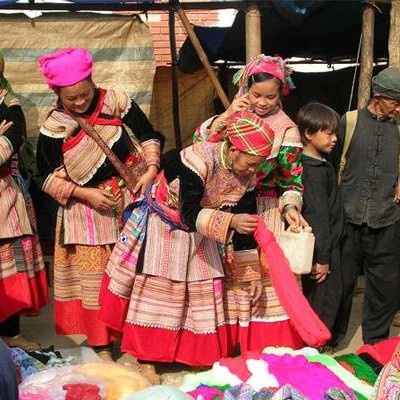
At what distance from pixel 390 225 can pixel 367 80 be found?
1.25 metres

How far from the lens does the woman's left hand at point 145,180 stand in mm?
3672

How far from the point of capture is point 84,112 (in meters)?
3.62

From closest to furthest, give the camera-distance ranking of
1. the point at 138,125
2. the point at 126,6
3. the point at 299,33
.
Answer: the point at 138,125 < the point at 126,6 < the point at 299,33

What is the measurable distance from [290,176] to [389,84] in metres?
0.72

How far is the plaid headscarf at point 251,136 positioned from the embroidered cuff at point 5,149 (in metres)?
1.32

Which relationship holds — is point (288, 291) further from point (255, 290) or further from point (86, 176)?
point (86, 176)

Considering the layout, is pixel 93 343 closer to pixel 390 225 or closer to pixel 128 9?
pixel 390 225

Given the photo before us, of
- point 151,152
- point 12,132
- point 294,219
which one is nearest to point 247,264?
point 294,219

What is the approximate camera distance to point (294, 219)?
3.37 m

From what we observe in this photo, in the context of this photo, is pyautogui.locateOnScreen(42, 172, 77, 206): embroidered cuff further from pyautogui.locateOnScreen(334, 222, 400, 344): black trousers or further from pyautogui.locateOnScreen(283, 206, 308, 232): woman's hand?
pyautogui.locateOnScreen(334, 222, 400, 344): black trousers

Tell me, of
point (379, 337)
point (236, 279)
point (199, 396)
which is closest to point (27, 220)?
point (236, 279)

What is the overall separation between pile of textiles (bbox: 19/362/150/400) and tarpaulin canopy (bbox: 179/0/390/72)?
2870 mm

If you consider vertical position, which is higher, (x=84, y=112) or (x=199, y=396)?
(x=84, y=112)

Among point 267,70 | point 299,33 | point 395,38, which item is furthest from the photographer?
point 299,33
